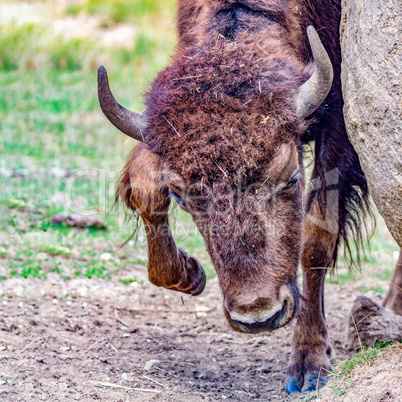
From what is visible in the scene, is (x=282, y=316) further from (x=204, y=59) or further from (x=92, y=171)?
(x=92, y=171)

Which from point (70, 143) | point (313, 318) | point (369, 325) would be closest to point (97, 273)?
point (313, 318)

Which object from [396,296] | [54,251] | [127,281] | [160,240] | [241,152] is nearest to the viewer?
[241,152]

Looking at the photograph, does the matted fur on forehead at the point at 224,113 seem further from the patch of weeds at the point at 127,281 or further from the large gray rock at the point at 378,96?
the patch of weeds at the point at 127,281

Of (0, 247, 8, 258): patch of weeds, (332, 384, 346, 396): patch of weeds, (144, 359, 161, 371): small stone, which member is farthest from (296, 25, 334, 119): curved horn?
(0, 247, 8, 258): patch of weeds

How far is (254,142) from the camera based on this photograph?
127 inches

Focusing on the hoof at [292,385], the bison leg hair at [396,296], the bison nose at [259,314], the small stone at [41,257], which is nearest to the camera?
the bison nose at [259,314]

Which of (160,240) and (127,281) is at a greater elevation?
(160,240)

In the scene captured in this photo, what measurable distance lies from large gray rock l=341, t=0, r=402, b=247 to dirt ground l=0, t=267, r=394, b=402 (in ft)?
5.13

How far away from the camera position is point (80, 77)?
39.8ft

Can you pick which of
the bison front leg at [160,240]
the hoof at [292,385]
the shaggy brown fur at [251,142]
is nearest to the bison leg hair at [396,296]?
the shaggy brown fur at [251,142]

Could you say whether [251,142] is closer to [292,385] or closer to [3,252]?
[292,385]

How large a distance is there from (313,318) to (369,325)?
407 mm

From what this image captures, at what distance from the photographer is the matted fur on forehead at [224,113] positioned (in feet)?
10.5

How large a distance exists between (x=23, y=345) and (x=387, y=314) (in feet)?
8.61
